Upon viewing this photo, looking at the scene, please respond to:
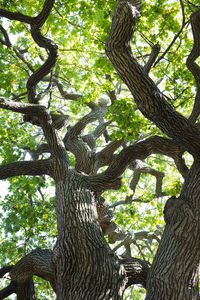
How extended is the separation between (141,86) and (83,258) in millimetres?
2905

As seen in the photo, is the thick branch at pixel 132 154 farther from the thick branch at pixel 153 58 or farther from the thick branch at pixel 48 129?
→ the thick branch at pixel 153 58

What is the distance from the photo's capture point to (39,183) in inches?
324

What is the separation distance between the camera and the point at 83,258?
14.2ft

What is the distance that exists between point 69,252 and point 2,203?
5729 mm

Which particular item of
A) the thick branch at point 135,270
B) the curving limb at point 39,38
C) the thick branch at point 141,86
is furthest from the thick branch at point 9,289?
the curving limb at point 39,38

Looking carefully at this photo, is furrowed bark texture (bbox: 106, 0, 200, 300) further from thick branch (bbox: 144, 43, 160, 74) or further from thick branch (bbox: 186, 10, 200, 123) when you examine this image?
thick branch (bbox: 144, 43, 160, 74)

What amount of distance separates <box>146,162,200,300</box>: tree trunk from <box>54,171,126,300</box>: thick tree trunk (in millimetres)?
584

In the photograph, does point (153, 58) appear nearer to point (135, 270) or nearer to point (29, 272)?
point (135, 270)

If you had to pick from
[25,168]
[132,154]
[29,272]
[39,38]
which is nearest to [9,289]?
[29,272]

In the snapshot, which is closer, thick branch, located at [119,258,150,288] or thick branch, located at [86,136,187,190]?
thick branch, located at [119,258,150,288]

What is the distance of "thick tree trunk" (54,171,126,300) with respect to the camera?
3998mm

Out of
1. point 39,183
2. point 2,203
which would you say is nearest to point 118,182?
point 39,183

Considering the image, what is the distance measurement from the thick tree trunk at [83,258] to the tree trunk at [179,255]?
58 cm

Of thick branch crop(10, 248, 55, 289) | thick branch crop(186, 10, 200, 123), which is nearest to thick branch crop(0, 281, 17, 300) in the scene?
thick branch crop(10, 248, 55, 289)
